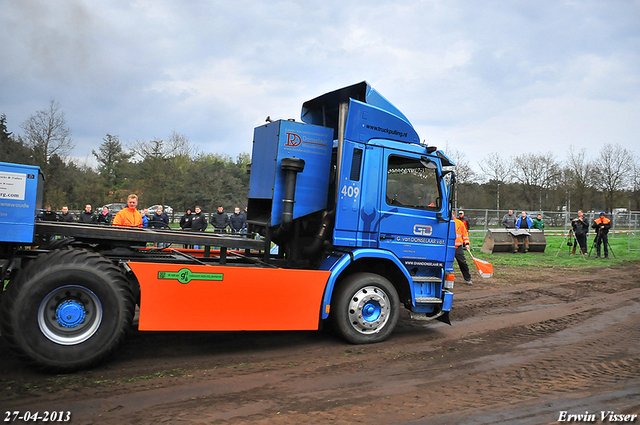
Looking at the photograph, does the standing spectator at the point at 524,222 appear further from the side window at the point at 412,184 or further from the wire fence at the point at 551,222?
the side window at the point at 412,184

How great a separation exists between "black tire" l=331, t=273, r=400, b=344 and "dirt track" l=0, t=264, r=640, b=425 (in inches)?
7.5

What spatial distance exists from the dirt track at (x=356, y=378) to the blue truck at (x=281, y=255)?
15.0 inches

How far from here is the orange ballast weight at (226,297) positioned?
4754 millimetres

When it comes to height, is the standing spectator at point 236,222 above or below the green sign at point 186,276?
above

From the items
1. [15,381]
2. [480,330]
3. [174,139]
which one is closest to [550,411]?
[480,330]

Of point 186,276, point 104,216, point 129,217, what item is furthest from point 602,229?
point 104,216

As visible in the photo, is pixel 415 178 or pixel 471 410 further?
pixel 415 178

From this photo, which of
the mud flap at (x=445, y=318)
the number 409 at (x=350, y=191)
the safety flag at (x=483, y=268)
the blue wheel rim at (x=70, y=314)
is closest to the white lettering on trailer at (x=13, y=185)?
the blue wheel rim at (x=70, y=314)

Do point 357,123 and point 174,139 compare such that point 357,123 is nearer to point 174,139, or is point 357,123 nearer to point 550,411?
point 550,411

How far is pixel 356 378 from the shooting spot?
4.70m

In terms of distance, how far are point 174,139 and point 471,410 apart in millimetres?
30270

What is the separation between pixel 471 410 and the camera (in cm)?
397

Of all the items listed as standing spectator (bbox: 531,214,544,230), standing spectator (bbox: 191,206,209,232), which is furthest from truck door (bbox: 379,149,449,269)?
standing spectator (bbox: 531,214,544,230)

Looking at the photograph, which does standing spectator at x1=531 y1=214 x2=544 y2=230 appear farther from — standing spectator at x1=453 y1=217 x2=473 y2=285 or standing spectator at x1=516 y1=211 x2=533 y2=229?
standing spectator at x1=453 y1=217 x2=473 y2=285
